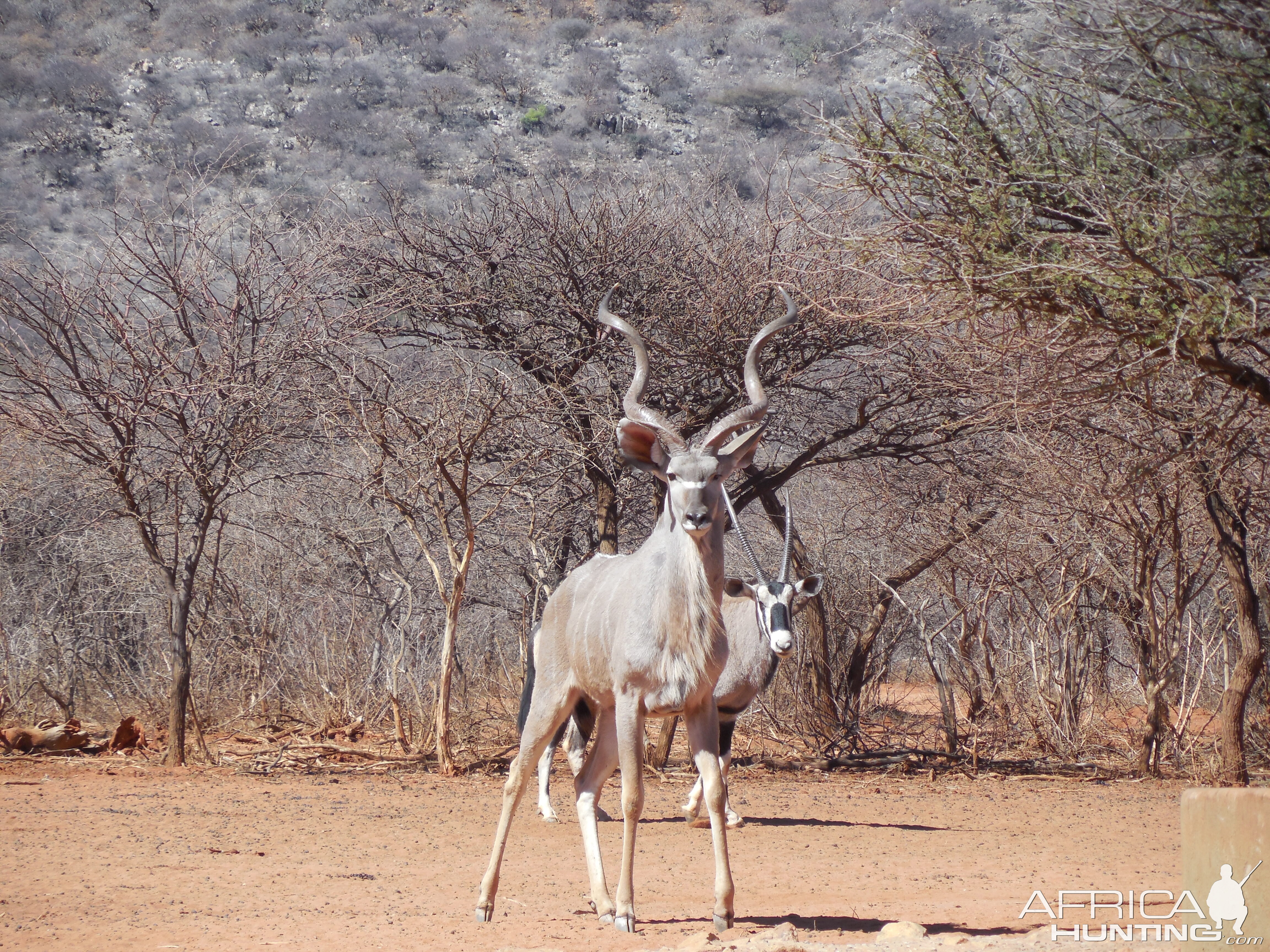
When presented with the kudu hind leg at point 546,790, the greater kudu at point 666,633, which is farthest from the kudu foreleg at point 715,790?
the kudu hind leg at point 546,790

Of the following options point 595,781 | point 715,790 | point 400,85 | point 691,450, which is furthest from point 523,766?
point 400,85

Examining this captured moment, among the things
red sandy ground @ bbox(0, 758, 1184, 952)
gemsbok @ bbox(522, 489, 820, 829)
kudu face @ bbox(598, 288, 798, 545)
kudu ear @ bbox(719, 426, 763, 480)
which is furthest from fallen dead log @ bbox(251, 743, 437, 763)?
kudu ear @ bbox(719, 426, 763, 480)

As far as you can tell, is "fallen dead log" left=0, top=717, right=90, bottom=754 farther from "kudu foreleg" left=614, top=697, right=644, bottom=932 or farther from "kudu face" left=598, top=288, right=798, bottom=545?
"kudu face" left=598, top=288, right=798, bottom=545

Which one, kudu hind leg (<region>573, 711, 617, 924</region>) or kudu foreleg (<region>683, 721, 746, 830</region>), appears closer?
kudu hind leg (<region>573, 711, 617, 924</region>)

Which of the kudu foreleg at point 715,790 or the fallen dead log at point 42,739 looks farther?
the fallen dead log at point 42,739

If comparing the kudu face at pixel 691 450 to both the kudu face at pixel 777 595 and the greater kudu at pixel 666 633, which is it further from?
the kudu face at pixel 777 595

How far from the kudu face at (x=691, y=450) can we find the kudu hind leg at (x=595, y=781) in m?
1.26

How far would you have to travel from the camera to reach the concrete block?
399 cm

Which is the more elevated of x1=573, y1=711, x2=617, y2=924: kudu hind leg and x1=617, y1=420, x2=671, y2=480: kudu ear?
x1=617, y1=420, x2=671, y2=480: kudu ear

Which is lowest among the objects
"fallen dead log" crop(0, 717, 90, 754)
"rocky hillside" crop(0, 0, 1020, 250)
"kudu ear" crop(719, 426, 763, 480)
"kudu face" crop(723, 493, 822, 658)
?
"fallen dead log" crop(0, 717, 90, 754)

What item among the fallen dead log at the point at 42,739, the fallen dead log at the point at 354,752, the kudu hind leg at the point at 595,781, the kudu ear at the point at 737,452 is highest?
the kudu ear at the point at 737,452

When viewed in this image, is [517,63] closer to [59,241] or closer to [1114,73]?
[59,241]

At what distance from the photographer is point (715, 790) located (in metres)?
5.94

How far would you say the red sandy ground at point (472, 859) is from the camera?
6.02m
